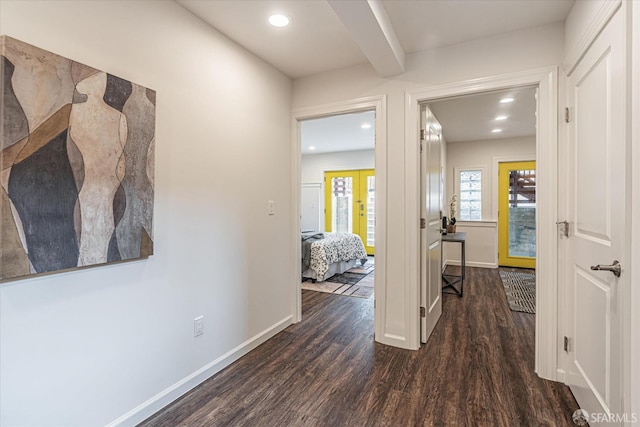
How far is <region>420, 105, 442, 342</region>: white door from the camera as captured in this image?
8.29 feet

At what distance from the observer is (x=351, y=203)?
7.39m

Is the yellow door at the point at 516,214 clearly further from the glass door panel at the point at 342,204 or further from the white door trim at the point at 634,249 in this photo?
the white door trim at the point at 634,249

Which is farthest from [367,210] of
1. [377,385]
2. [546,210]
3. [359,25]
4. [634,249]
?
[634,249]

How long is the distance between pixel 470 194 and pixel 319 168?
11.4ft

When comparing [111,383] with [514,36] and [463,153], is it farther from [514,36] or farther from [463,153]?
[463,153]

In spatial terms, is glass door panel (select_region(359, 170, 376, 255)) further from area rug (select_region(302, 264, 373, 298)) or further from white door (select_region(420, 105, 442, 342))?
white door (select_region(420, 105, 442, 342))

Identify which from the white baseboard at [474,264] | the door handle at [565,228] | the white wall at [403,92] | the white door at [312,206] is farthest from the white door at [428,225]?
the white door at [312,206]

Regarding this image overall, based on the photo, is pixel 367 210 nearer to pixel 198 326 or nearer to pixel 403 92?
pixel 403 92

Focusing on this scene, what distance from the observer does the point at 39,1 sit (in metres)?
1.28

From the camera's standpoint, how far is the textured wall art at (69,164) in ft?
3.81

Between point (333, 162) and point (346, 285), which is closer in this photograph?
point (346, 285)

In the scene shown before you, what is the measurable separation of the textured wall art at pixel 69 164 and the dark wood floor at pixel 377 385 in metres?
1.08

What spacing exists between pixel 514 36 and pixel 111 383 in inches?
131

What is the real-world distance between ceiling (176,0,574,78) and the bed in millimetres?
2826
